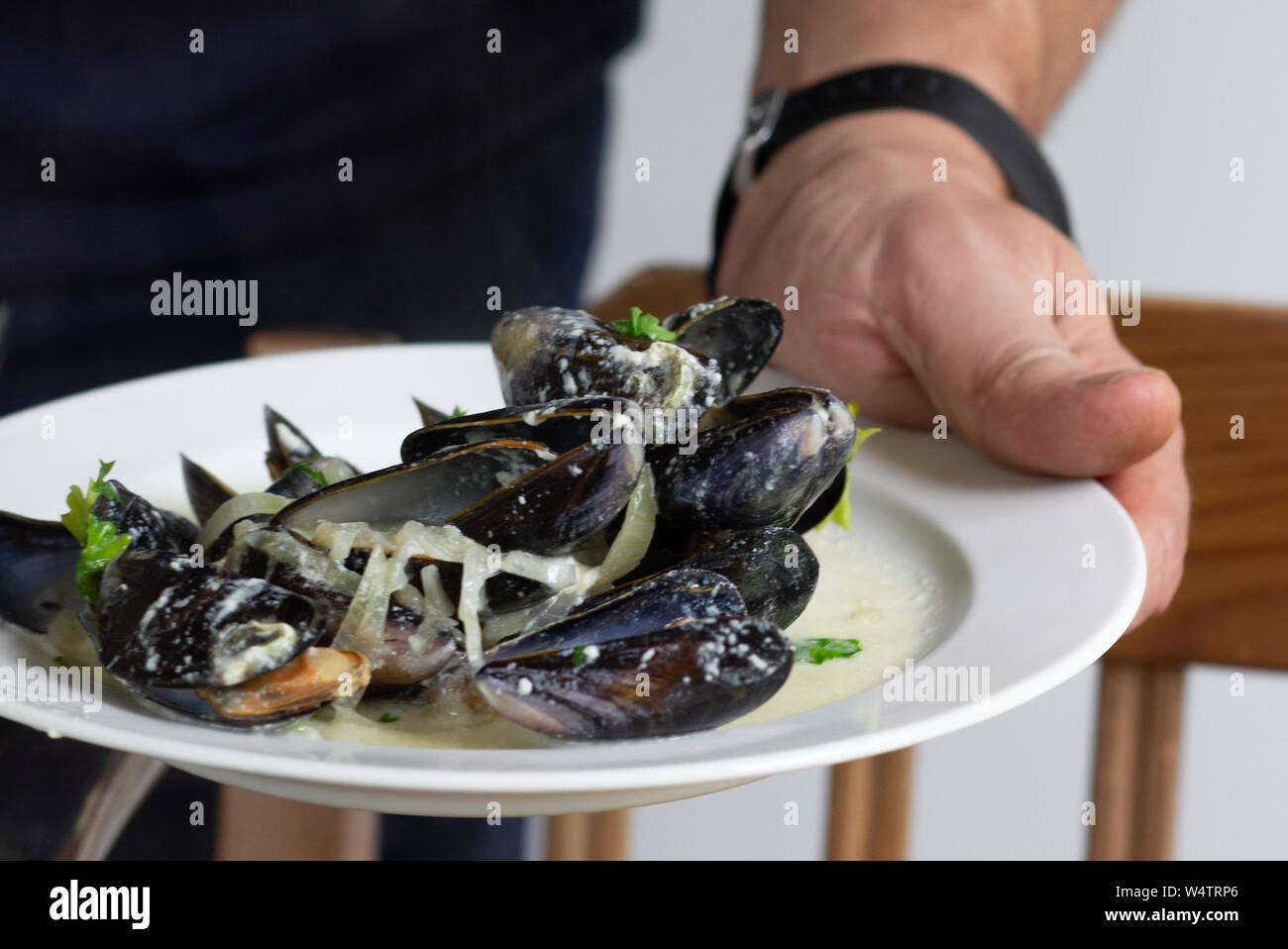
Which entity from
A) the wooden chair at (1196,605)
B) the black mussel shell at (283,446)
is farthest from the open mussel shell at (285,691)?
the wooden chair at (1196,605)

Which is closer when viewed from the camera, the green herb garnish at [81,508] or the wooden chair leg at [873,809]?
the green herb garnish at [81,508]

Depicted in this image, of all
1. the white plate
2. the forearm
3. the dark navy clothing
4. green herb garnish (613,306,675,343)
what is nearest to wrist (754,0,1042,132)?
the forearm

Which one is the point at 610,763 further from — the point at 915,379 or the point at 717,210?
the point at 717,210

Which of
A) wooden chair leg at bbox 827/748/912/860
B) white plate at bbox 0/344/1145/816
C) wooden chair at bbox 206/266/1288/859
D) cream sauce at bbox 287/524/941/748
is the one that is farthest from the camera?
wooden chair leg at bbox 827/748/912/860

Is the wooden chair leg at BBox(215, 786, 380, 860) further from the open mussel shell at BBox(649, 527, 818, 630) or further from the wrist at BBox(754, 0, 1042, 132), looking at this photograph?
the wrist at BBox(754, 0, 1042, 132)

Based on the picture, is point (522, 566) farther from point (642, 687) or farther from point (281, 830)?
point (281, 830)

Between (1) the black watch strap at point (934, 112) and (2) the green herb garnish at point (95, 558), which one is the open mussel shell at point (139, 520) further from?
(1) the black watch strap at point (934, 112)
